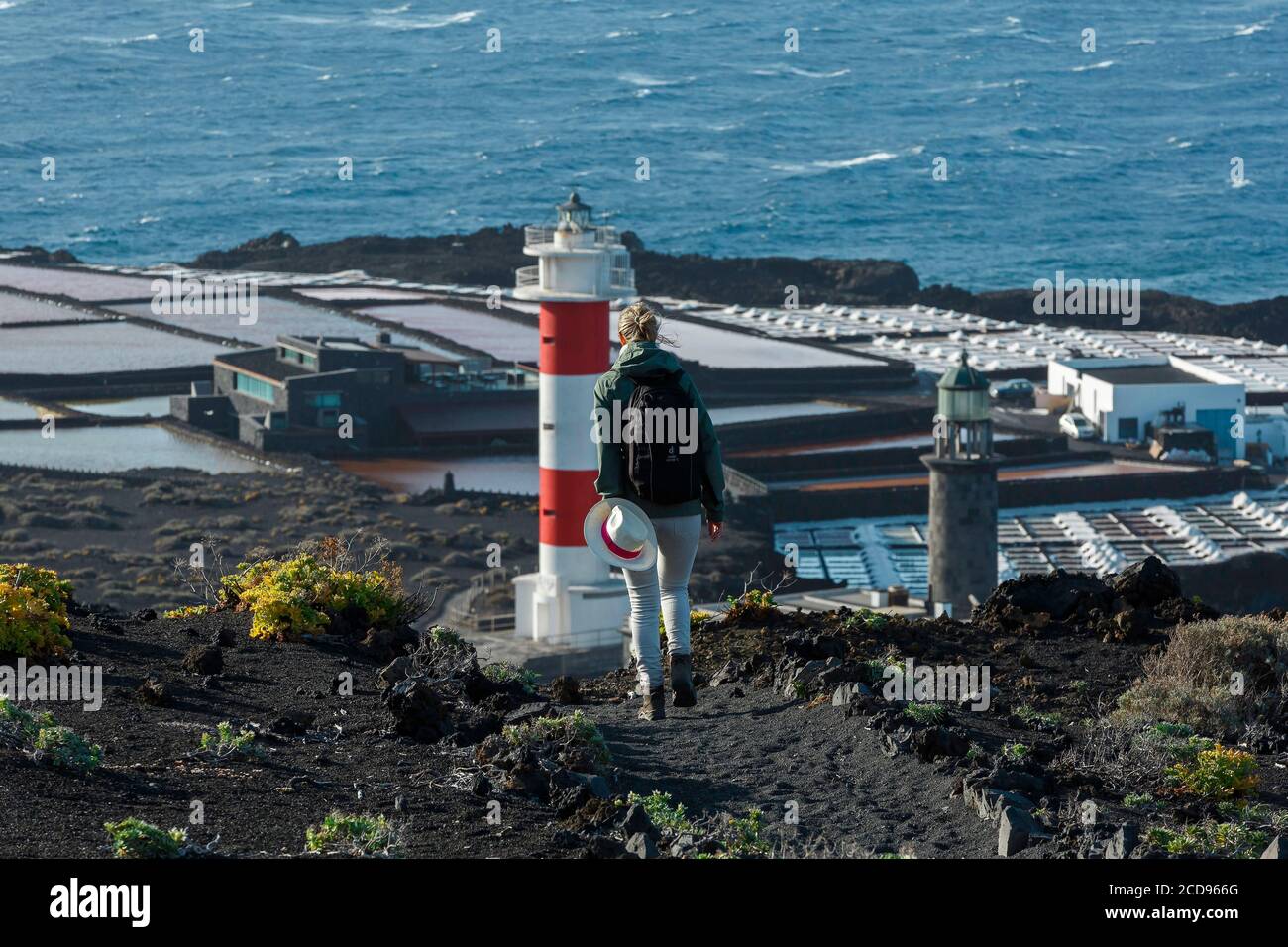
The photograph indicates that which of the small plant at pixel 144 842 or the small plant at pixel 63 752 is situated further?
the small plant at pixel 63 752

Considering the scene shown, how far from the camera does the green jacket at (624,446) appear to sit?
14.2m

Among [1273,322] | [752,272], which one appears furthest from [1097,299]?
[752,272]

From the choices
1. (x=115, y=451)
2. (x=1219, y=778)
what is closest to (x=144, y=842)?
(x=1219, y=778)

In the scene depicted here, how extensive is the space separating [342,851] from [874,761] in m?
4.40

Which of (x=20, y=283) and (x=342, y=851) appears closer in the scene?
(x=342, y=851)

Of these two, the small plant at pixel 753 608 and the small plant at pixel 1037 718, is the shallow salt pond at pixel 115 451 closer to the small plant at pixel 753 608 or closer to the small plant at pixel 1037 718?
the small plant at pixel 753 608

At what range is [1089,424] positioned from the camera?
100 metres

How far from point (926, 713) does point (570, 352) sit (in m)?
30.9

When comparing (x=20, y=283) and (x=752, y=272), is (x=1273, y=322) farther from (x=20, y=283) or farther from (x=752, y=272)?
(x=20, y=283)

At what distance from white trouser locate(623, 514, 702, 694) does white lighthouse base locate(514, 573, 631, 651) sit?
3419 cm

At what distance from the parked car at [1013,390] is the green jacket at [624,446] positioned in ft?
316

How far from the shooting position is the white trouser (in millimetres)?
14492

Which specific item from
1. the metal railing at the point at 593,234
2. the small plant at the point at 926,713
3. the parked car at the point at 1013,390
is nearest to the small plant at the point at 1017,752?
the small plant at the point at 926,713

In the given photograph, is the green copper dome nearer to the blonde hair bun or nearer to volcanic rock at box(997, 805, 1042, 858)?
the blonde hair bun
